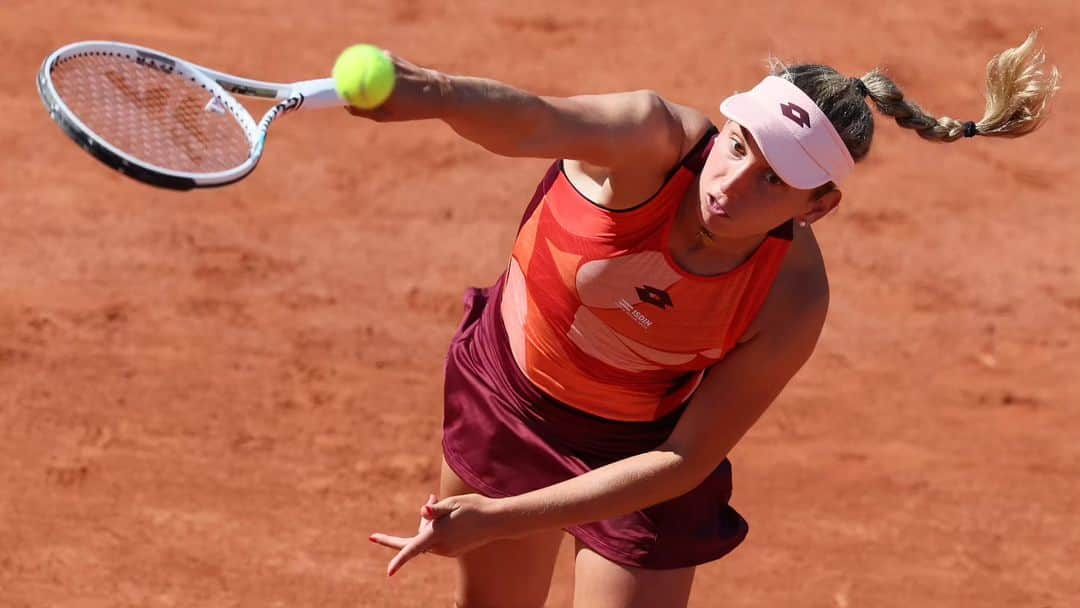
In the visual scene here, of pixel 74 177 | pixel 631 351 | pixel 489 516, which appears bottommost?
pixel 74 177

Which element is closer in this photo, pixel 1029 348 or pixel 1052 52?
pixel 1029 348

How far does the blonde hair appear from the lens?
333 centimetres

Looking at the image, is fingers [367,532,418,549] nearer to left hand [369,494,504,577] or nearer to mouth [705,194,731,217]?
left hand [369,494,504,577]

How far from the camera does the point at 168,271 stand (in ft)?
21.4

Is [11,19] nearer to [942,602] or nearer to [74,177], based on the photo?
[74,177]

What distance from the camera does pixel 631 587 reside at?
3.76 metres

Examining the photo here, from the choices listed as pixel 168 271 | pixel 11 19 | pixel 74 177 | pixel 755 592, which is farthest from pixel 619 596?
pixel 11 19

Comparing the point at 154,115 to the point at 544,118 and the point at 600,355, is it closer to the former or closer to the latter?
the point at 544,118

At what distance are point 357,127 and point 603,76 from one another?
1418mm

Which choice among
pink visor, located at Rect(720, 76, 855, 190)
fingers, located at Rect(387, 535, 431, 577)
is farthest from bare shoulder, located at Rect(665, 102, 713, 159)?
fingers, located at Rect(387, 535, 431, 577)

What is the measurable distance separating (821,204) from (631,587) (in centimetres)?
105

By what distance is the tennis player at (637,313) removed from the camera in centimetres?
320

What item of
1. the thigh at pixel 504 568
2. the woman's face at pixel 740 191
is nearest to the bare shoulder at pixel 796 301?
the woman's face at pixel 740 191

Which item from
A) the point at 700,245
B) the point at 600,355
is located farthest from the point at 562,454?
the point at 700,245
